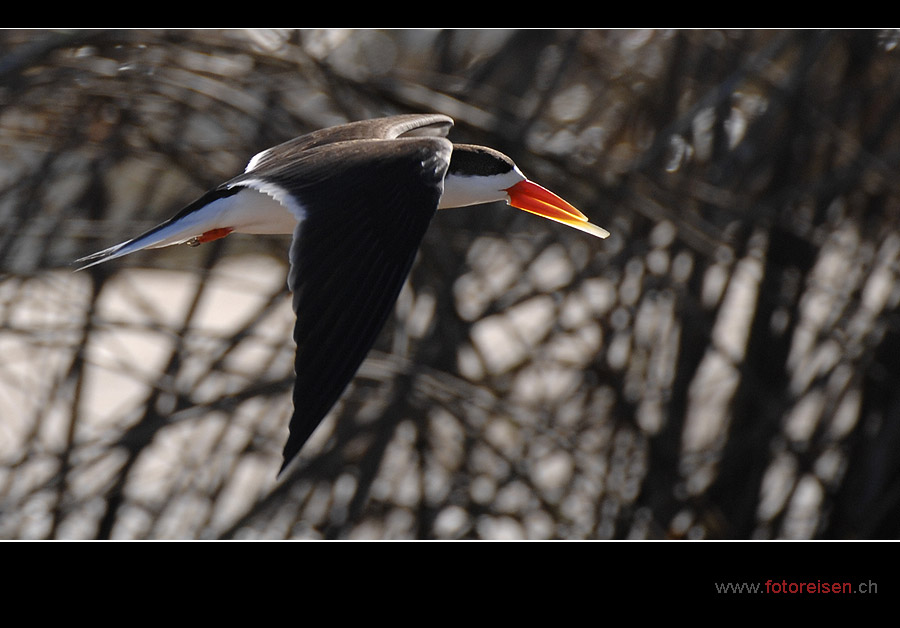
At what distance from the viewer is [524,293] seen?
195 inches

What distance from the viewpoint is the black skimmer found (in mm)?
1697

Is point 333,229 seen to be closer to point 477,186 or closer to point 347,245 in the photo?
point 347,245

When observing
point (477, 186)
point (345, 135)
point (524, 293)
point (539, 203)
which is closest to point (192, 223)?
point (345, 135)

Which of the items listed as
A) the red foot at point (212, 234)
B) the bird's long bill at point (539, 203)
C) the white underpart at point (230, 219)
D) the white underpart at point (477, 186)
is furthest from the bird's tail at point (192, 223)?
the bird's long bill at point (539, 203)

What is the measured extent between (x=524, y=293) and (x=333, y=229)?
3.07 metres

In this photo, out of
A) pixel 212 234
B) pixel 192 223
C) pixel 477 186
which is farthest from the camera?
pixel 477 186

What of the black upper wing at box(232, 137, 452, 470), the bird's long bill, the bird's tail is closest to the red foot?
the bird's tail

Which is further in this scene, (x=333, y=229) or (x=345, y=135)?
(x=345, y=135)

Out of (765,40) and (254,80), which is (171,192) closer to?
(254,80)

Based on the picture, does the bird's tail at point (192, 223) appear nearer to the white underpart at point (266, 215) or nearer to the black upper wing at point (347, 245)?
the white underpart at point (266, 215)

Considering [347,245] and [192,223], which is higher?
[347,245]

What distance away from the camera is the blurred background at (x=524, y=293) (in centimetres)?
427

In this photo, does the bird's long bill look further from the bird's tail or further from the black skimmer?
the bird's tail

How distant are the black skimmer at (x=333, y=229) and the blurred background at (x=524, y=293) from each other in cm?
152
